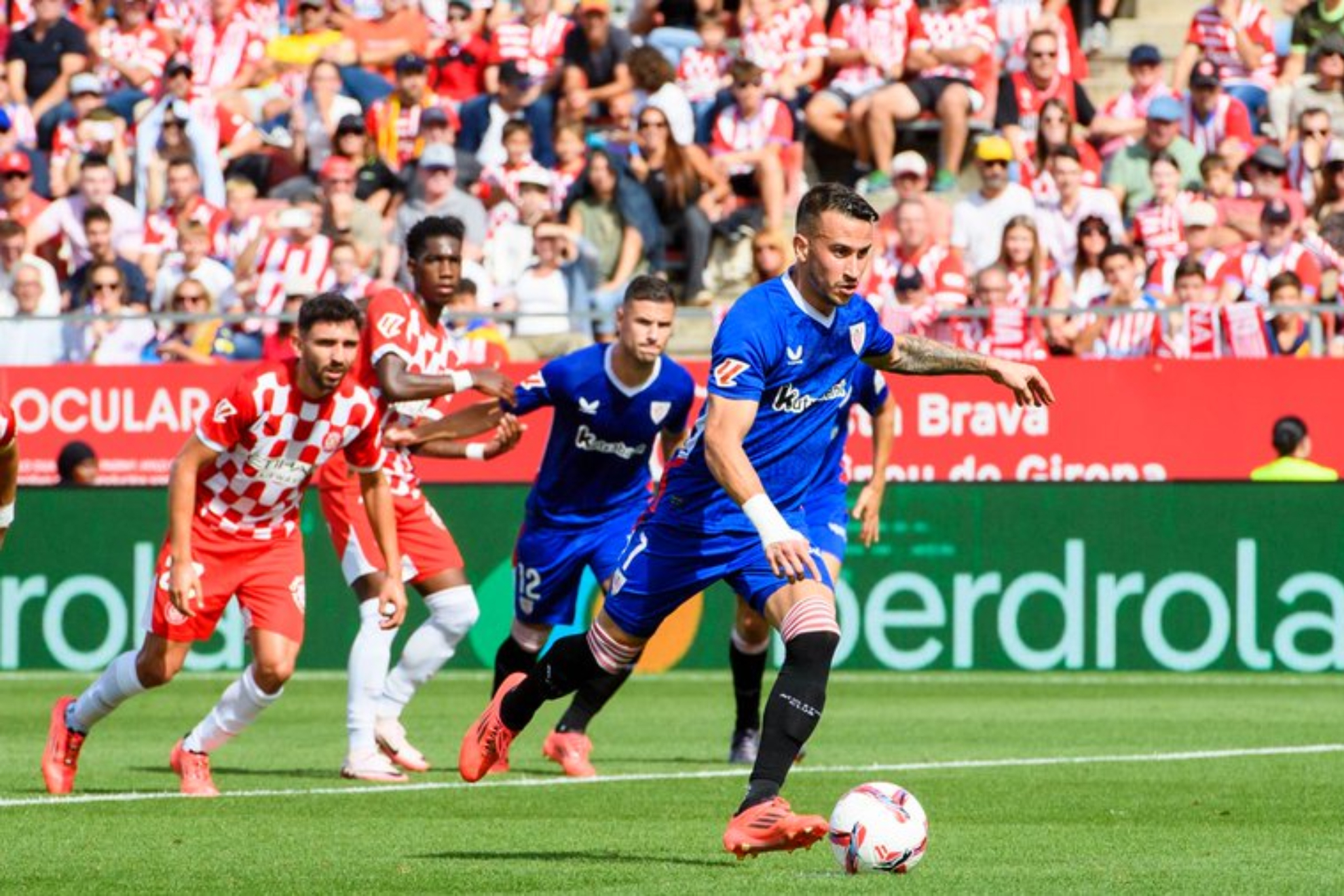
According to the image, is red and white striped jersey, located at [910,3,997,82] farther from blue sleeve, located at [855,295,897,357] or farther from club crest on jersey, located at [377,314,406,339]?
blue sleeve, located at [855,295,897,357]

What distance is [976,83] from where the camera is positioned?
22.4 meters

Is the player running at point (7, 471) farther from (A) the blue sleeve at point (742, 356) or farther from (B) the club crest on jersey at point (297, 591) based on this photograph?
(A) the blue sleeve at point (742, 356)

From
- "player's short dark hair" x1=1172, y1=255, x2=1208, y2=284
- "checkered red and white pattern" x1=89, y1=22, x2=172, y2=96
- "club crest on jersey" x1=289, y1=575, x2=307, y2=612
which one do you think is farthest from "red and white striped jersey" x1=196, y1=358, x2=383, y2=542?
"checkered red and white pattern" x1=89, y1=22, x2=172, y2=96

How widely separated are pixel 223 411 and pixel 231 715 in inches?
51.2

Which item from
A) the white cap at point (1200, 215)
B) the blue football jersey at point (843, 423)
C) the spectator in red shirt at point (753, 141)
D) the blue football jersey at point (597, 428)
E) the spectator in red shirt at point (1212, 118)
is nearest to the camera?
the blue football jersey at point (843, 423)

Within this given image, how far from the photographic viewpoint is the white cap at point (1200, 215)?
20438 millimetres

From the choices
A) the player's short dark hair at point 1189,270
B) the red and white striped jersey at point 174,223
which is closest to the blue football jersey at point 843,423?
the player's short dark hair at point 1189,270

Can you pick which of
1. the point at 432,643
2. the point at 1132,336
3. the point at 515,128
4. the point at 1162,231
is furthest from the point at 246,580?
the point at 515,128

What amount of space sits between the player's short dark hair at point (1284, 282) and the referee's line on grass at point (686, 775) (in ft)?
22.8

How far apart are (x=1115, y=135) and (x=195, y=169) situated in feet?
26.5

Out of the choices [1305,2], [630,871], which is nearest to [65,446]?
[1305,2]

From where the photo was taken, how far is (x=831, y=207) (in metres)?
8.31

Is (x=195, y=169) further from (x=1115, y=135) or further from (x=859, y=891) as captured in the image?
(x=859, y=891)

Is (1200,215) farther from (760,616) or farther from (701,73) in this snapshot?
(760,616)
